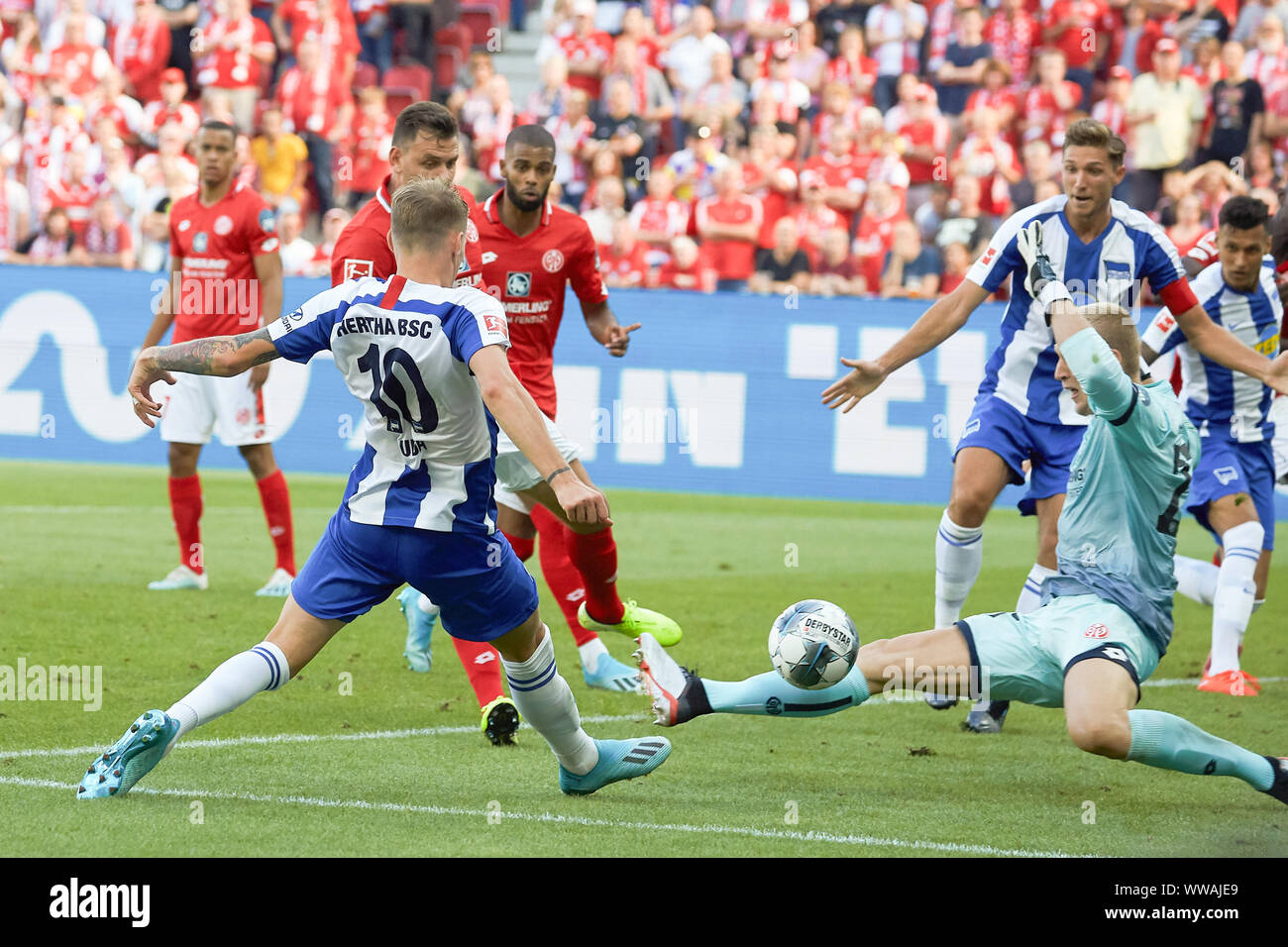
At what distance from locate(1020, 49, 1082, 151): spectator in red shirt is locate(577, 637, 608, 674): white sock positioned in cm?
1111

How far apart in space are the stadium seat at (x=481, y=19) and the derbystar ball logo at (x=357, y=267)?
599 inches

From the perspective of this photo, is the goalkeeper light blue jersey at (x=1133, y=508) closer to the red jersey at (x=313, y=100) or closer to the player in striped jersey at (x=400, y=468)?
the player in striped jersey at (x=400, y=468)

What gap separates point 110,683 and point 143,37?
1525 centimetres

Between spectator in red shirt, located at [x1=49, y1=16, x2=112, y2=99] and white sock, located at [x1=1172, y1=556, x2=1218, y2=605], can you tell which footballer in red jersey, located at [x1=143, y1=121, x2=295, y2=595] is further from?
spectator in red shirt, located at [x1=49, y1=16, x2=112, y2=99]

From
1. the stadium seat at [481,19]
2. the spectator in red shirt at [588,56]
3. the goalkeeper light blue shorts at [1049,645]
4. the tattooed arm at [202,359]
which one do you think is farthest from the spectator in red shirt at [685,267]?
the tattooed arm at [202,359]

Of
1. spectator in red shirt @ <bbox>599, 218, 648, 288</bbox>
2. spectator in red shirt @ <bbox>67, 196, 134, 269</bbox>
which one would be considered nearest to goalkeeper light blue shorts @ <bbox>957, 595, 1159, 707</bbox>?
spectator in red shirt @ <bbox>599, 218, 648, 288</bbox>

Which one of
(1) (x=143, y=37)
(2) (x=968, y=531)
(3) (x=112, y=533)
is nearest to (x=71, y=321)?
(3) (x=112, y=533)

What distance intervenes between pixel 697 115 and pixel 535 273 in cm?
1130

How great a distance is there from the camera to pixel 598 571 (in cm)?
677

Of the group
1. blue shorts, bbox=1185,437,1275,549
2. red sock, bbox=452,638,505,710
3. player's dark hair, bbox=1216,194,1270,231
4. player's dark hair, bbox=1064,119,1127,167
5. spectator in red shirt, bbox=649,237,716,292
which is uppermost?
player's dark hair, bbox=1064,119,1127,167

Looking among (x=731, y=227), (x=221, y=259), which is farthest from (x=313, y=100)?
(x=221, y=259)

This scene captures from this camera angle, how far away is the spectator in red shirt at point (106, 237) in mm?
18016

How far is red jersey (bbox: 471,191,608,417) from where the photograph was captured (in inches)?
287

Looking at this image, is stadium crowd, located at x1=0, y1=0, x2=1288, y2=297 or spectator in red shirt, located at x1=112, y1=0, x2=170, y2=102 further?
spectator in red shirt, located at x1=112, y1=0, x2=170, y2=102
